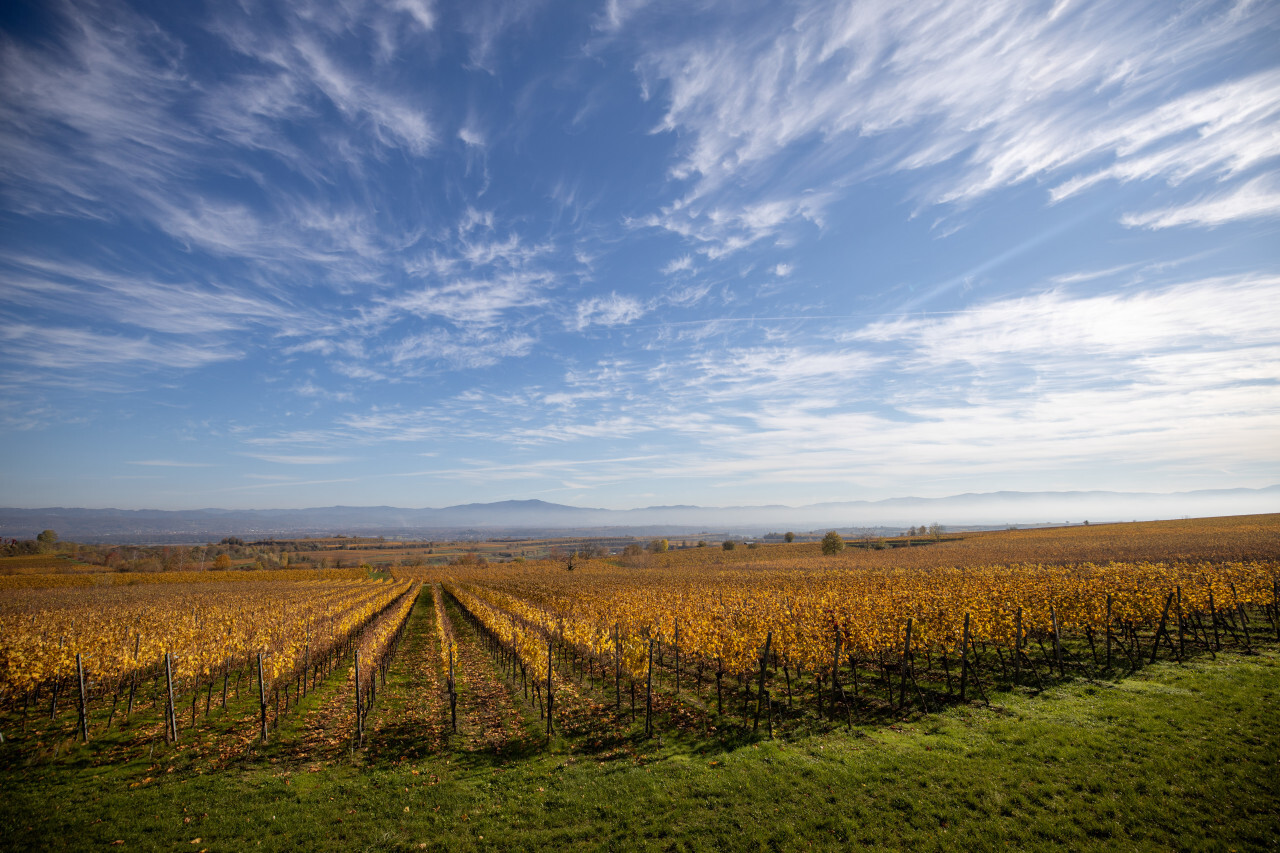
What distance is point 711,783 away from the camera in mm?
9547

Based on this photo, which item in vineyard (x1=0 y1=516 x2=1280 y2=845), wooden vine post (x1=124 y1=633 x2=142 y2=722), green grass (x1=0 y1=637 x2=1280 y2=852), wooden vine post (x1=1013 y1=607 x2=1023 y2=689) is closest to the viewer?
green grass (x1=0 y1=637 x2=1280 y2=852)

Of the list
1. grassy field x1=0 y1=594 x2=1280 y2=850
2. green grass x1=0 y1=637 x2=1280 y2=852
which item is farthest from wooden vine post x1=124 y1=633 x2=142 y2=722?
green grass x1=0 y1=637 x2=1280 y2=852

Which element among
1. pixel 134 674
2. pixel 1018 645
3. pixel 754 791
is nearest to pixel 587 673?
pixel 754 791

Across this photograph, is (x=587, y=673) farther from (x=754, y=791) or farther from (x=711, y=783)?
(x=754, y=791)

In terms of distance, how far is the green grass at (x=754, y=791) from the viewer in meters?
7.79

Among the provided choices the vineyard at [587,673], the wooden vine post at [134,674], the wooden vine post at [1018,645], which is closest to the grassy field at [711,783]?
the vineyard at [587,673]

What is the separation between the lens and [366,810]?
30.2 ft

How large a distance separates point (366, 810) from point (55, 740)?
10063mm

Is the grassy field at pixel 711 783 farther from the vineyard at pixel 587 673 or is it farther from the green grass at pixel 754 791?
the vineyard at pixel 587 673

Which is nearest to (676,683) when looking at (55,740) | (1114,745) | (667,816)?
(667,816)

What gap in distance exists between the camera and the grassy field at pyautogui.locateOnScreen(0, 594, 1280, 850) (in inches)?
309

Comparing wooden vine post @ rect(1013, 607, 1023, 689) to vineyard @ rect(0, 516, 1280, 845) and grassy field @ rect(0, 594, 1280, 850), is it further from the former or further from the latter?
grassy field @ rect(0, 594, 1280, 850)

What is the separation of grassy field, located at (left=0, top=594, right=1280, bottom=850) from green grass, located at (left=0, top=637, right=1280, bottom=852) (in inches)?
1.7

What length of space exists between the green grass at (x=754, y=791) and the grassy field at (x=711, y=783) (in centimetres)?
4
